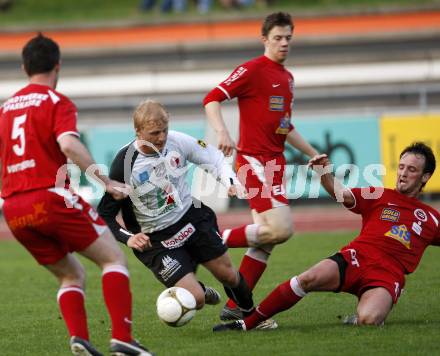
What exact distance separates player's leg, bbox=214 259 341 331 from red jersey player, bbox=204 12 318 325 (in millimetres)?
551

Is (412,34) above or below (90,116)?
above

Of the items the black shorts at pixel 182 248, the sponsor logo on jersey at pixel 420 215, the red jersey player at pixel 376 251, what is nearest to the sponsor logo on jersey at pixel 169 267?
the black shorts at pixel 182 248

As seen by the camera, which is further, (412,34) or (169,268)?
(412,34)

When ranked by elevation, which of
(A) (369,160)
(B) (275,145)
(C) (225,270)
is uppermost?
(B) (275,145)

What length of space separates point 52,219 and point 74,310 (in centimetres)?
68

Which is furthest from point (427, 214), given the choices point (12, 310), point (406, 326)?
point (12, 310)

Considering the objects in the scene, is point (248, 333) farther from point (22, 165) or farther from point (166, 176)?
point (22, 165)

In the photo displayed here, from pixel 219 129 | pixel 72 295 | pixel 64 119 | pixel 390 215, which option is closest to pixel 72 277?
pixel 72 295

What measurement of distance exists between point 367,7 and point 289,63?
356cm

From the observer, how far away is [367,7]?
24.7m

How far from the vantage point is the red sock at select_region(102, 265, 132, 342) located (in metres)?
5.68

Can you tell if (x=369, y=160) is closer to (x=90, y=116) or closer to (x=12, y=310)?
(x=90, y=116)

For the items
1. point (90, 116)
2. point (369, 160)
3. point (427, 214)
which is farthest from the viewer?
point (90, 116)

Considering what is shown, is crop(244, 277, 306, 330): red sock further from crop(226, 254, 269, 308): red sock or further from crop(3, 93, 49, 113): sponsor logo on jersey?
crop(3, 93, 49, 113): sponsor logo on jersey
